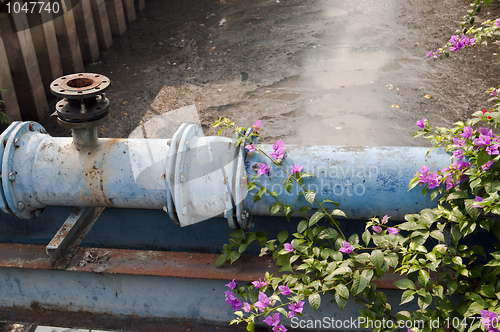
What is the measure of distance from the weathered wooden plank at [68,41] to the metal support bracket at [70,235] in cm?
367

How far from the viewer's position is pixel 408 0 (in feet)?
25.9

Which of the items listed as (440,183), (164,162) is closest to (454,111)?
(440,183)

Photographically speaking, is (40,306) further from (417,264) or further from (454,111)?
(454,111)

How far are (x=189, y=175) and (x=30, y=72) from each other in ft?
11.7

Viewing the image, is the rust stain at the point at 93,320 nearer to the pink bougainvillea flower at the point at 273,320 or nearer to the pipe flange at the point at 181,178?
the pink bougainvillea flower at the point at 273,320

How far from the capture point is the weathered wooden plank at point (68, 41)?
18.1 feet

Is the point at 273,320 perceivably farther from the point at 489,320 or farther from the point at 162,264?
the point at 489,320

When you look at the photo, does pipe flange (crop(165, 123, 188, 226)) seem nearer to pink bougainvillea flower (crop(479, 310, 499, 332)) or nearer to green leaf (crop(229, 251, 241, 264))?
green leaf (crop(229, 251, 241, 264))

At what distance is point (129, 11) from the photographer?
7.38 m

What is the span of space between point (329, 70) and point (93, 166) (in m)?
4.25

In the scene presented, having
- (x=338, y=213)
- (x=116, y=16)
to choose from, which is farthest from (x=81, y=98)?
(x=116, y=16)

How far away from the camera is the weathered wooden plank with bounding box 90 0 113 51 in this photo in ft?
20.6

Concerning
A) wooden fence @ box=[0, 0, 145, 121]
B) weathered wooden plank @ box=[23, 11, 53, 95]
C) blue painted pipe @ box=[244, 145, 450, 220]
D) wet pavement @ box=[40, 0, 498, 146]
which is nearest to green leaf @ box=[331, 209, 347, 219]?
blue painted pipe @ box=[244, 145, 450, 220]

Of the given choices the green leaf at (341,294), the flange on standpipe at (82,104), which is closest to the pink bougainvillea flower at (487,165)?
the green leaf at (341,294)
